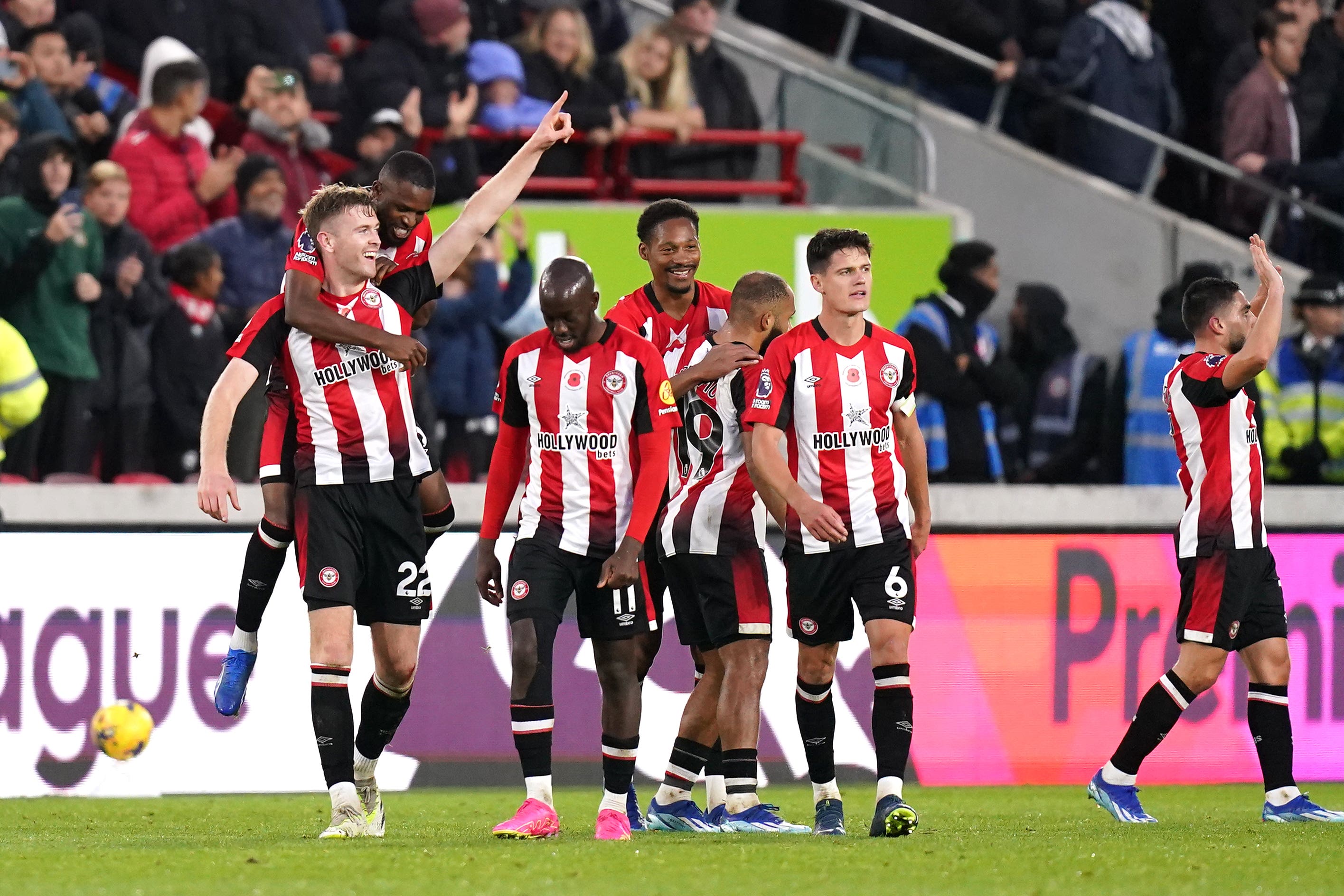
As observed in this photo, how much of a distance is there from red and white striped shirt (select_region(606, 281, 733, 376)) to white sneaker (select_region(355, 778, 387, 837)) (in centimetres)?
201

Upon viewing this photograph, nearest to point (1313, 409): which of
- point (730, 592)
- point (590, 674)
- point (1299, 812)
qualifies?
point (1299, 812)

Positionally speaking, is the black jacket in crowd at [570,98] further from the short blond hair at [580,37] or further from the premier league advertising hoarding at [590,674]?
the premier league advertising hoarding at [590,674]

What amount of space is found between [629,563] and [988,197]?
9.17 m

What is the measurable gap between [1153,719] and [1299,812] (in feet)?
2.29

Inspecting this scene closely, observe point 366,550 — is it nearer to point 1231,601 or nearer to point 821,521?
point 821,521

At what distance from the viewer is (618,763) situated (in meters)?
7.44

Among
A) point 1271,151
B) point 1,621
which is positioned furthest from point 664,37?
point 1,621

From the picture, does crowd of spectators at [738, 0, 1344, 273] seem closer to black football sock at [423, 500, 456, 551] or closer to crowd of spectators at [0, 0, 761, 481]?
crowd of spectators at [0, 0, 761, 481]

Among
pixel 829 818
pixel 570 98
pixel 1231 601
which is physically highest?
pixel 570 98

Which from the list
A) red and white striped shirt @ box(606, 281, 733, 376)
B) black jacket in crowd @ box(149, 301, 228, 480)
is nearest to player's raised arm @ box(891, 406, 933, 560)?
red and white striped shirt @ box(606, 281, 733, 376)

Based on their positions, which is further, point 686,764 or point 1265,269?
point 686,764

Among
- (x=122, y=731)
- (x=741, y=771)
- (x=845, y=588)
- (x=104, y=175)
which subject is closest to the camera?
(x=845, y=588)

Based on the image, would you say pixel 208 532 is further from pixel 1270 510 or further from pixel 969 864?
pixel 1270 510

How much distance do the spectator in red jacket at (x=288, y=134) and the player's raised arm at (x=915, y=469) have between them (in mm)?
5878
